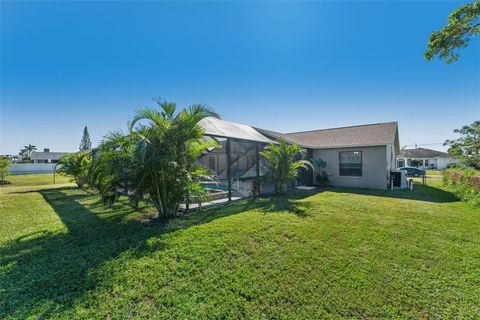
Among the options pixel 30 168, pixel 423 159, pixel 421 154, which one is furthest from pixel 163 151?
pixel 421 154

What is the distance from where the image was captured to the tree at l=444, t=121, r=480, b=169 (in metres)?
11.0

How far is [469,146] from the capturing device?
11430 millimetres

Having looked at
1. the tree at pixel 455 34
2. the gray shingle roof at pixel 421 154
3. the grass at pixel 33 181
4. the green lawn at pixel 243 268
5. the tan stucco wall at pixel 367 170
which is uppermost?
the tree at pixel 455 34

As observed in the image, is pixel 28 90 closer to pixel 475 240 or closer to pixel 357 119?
pixel 475 240

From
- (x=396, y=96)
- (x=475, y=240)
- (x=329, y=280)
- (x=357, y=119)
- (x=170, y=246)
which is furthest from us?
(x=357, y=119)

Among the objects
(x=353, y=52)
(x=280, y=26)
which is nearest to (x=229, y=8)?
(x=280, y=26)

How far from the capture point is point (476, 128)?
11562 millimetres

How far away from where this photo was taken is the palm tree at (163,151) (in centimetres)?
574

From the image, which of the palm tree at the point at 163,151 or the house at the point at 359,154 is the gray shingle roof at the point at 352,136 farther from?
the palm tree at the point at 163,151

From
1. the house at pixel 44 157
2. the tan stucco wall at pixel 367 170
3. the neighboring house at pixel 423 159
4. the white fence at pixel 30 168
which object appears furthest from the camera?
the house at pixel 44 157

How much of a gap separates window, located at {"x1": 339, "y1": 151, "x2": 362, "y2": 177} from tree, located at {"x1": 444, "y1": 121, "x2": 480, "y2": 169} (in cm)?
479

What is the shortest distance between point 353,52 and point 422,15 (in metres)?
2.87

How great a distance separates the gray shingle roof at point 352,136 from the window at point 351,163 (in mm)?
785

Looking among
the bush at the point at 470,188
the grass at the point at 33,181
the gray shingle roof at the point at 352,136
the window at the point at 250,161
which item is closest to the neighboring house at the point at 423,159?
the gray shingle roof at the point at 352,136
